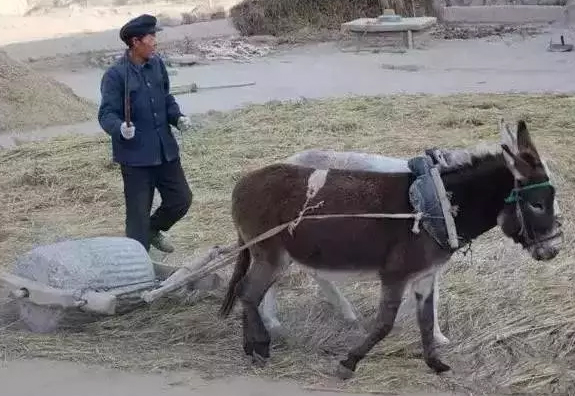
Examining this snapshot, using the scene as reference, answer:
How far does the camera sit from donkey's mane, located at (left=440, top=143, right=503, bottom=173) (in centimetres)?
460

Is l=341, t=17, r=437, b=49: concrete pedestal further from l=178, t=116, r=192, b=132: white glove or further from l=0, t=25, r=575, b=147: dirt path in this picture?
l=178, t=116, r=192, b=132: white glove

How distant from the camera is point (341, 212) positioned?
188 inches

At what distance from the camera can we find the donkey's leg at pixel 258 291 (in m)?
4.98

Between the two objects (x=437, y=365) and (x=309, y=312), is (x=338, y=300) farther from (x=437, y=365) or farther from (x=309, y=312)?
(x=437, y=365)

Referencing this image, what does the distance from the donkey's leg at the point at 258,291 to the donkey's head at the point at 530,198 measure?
1194mm

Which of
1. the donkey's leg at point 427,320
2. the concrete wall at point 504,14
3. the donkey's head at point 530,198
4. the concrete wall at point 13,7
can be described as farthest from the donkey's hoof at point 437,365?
the concrete wall at point 13,7

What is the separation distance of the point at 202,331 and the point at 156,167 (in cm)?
131

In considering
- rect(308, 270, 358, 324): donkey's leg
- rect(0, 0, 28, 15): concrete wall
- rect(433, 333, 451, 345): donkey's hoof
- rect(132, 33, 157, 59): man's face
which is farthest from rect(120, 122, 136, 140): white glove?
rect(0, 0, 28, 15): concrete wall

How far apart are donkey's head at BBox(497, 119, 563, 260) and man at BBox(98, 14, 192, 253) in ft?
7.77

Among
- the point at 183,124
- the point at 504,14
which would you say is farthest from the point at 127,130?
the point at 504,14

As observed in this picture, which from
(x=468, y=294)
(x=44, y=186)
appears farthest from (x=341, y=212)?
(x=44, y=186)

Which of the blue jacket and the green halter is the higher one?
the blue jacket

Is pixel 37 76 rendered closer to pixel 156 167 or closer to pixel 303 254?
pixel 156 167

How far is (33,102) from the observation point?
13.1m
